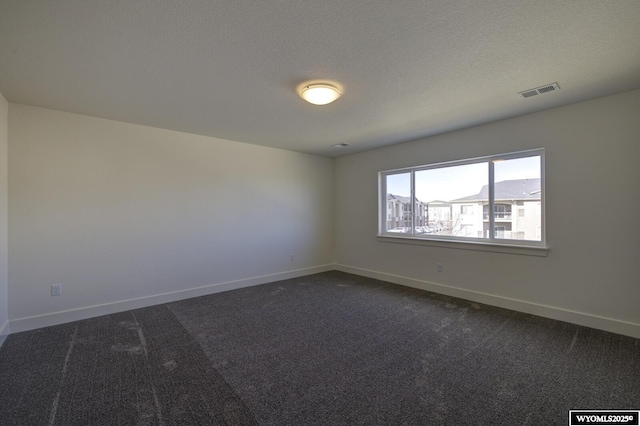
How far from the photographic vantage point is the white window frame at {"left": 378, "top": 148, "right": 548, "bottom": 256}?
333cm

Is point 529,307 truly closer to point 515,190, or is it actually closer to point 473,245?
point 473,245

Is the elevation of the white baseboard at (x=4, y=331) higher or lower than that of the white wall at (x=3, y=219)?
lower

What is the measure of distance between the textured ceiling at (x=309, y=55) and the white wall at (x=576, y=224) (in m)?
0.30

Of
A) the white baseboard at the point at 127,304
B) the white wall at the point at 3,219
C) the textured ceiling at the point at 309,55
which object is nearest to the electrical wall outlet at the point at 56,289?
the white baseboard at the point at 127,304

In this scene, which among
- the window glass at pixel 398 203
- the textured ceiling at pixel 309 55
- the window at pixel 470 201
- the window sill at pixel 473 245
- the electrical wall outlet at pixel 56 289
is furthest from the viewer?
the window glass at pixel 398 203

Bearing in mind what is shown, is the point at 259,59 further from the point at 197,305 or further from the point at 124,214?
the point at 197,305

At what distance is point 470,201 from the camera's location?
13.3 feet

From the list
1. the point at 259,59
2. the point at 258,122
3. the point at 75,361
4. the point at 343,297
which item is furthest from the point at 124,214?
the point at 343,297

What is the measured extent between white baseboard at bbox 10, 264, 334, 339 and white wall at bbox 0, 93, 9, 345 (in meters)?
0.16

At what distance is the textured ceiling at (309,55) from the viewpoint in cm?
166

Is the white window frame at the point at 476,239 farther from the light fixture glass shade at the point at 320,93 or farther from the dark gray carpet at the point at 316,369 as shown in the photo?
the light fixture glass shade at the point at 320,93

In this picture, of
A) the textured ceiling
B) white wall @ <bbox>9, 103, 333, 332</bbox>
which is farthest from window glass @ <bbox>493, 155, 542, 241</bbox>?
white wall @ <bbox>9, 103, 333, 332</bbox>

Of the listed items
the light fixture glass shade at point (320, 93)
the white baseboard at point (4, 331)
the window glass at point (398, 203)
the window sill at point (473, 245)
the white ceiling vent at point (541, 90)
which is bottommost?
the white baseboard at point (4, 331)

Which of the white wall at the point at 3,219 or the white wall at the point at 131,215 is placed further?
the white wall at the point at 131,215
